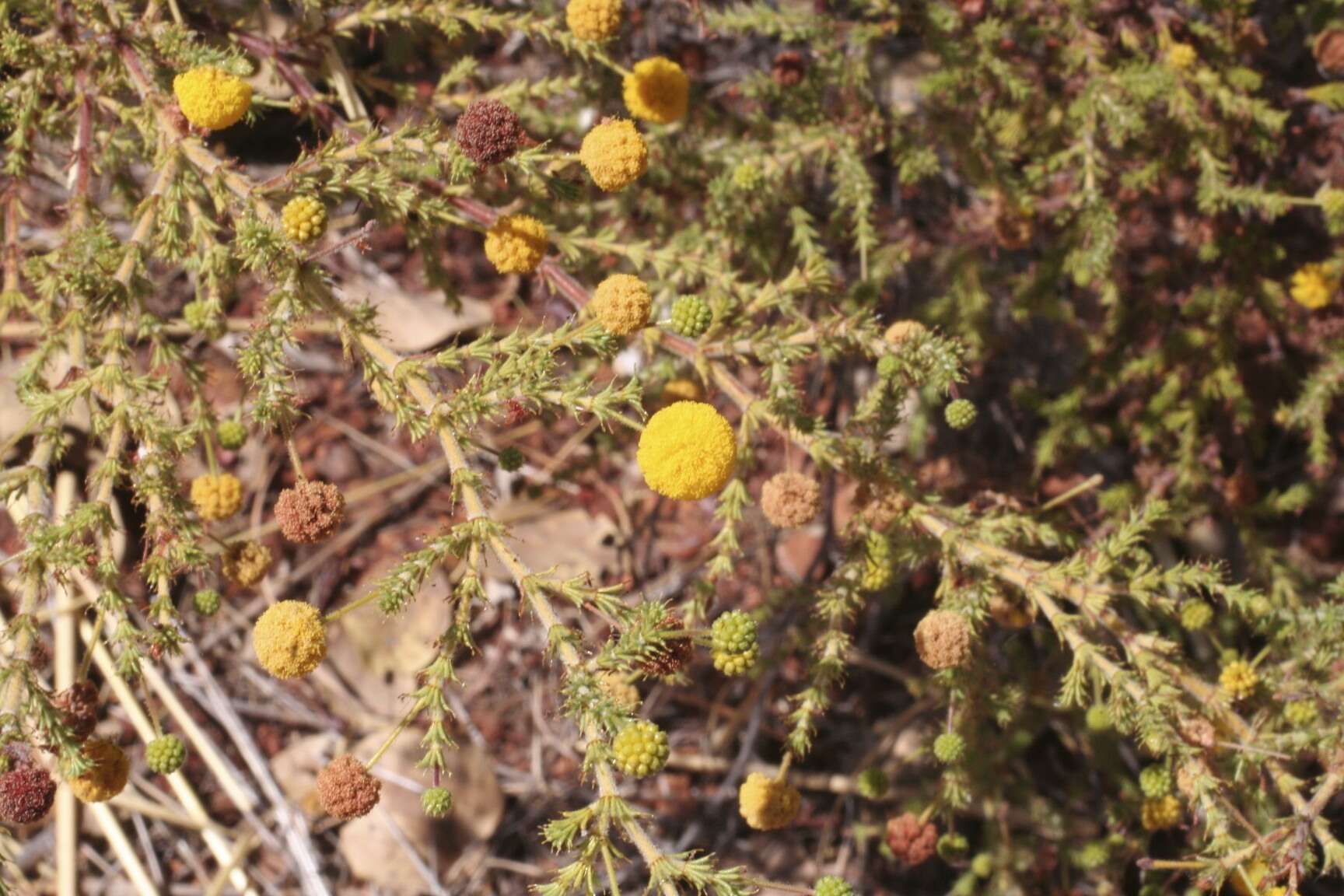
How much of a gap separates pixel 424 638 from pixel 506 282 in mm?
1981

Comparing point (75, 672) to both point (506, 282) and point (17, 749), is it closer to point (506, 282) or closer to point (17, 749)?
point (17, 749)

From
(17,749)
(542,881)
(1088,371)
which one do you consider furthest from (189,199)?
(1088,371)

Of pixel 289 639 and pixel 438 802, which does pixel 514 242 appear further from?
pixel 438 802

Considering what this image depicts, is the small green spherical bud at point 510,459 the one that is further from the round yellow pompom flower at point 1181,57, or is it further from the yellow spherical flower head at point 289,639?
the round yellow pompom flower at point 1181,57

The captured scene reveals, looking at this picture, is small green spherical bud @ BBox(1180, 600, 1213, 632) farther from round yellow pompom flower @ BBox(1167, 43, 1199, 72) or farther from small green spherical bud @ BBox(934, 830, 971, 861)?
round yellow pompom flower @ BBox(1167, 43, 1199, 72)

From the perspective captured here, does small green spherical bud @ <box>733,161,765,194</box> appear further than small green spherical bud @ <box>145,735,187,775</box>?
Yes

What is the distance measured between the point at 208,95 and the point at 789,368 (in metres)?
1.89

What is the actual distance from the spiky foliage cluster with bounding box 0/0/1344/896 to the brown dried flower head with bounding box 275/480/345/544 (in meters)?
0.02

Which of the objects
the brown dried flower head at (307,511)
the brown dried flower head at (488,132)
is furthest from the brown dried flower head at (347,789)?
the brown dried flower head at (488,132)

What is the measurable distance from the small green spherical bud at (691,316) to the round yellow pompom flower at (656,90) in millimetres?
884

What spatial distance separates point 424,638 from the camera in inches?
212

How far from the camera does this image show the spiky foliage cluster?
9.80 feet

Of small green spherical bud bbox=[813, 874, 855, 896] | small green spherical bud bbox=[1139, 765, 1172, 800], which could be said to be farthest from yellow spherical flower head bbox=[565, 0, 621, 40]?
small green spherical bud bbox=[1139, 765, 1172, 800]

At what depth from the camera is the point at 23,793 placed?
273cm
